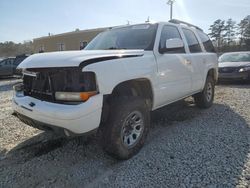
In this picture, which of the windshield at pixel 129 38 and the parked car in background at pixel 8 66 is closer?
the windshield at pixel 129 38

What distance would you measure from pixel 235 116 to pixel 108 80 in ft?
11.6

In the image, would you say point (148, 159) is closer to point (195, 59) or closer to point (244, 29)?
point (195, 59)

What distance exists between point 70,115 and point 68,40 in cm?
3288

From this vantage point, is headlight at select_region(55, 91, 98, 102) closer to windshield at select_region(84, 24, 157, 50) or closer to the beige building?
windshield at select_region(84, 24, 157, 50)

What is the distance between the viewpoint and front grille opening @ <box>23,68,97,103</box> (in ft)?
9.52

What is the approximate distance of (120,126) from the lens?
127 inches

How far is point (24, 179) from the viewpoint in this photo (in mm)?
3088

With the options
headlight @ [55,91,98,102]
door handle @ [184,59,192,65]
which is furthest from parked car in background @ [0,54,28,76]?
headlight @ [55,91,98,102]

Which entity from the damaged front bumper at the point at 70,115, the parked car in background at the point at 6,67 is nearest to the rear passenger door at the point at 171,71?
the damaged front bumper at the point at 70,115

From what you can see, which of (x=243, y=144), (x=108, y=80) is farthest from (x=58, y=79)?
(x=243, y=144)

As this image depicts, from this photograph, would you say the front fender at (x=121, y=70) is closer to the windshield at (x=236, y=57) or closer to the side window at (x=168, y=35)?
the side window at (x=168, y=35)

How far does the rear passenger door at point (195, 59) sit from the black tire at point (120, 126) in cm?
206

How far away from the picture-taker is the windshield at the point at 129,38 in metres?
4.11

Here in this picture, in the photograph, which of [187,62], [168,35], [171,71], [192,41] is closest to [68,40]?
[192,41]
